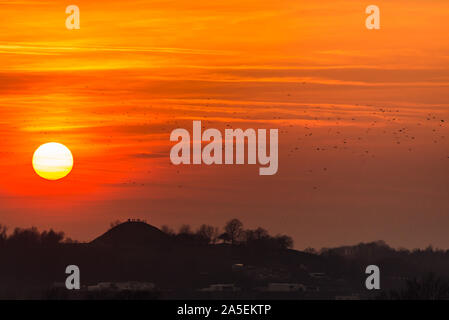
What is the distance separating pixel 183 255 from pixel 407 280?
4335 cm

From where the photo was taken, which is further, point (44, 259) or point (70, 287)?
point (44, 259)

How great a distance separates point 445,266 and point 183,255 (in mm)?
46157

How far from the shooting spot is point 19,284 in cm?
16075
